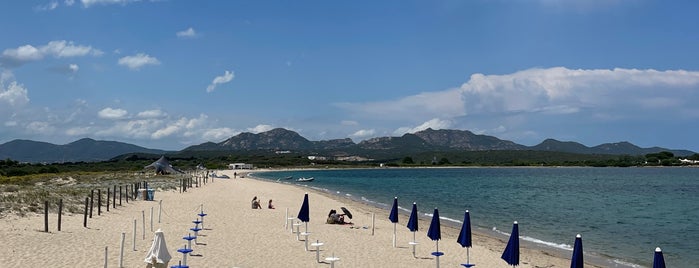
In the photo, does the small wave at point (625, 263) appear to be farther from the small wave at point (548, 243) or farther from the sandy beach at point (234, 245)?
the small wave at point (548, 243)

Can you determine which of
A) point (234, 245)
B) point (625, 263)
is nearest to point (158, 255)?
point (234, 245)

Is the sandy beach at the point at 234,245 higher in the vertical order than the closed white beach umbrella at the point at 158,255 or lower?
lower

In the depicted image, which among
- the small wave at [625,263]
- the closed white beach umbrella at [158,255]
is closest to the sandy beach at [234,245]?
the small wave at [625,263]

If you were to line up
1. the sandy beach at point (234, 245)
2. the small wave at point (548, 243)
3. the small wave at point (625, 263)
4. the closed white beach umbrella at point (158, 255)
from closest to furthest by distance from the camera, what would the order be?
the closed white beach umbrella at point (158, 255) → the sandy beach at point (234, 245) → the small wave at point (625, 263) → the small wave at point (548, 243)

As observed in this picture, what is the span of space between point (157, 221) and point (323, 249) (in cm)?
879

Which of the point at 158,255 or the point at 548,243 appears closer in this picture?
the point at 158,255

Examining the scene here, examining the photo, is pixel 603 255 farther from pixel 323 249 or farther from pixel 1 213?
pixel 1 213

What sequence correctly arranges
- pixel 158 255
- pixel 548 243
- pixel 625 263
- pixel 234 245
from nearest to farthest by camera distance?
pixel 158 255 < pixel 234 245 < pixel 625 263 < pixel 548 243

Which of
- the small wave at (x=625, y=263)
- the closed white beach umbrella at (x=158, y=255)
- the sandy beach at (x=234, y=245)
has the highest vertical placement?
the closed white beach umbrella at (x=158, y=255)

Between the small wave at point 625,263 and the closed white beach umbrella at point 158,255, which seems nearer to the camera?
the closed white beach umbrella at point 158,255

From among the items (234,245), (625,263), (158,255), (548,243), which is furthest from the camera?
(548,243)

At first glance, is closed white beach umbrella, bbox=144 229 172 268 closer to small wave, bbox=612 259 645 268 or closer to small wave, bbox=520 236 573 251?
small wave, bbox=612 259 645 268

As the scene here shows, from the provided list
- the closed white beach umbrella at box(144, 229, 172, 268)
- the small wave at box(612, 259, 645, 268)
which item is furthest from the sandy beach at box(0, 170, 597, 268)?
the closed white beach umbrella at box(144, 229, 172, 268)

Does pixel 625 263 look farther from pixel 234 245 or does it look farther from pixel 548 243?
pixel 234 245
